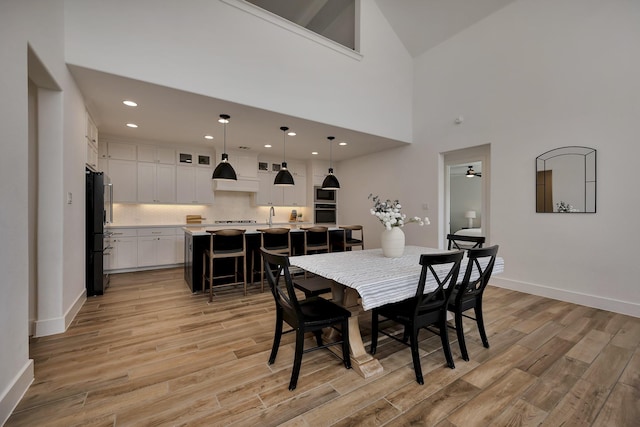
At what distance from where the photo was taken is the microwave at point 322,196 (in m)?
7.27

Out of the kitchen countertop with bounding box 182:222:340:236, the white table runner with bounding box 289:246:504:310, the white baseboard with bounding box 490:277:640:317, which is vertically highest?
the kitchen countertop with bounding box 182:222:340:236

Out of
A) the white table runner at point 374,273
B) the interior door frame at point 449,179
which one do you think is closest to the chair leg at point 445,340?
the white table runner at point 374,273

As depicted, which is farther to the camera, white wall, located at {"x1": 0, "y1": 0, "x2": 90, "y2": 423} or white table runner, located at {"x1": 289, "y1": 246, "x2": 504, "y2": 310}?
white table runner, located at {"x1": 289, "y1": 246, "x2": 504, "y2": 310}

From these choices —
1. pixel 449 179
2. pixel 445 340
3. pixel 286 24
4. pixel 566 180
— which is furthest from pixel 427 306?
pixel 286 24

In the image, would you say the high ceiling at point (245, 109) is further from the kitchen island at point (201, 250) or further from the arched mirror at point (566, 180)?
the arched mirror at point (566, 180)

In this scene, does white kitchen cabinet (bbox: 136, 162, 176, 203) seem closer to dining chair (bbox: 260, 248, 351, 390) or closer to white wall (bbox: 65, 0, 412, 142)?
white wall (bbox: 65, 0, 412, 142)

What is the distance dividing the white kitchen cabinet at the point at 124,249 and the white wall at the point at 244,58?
3.15m

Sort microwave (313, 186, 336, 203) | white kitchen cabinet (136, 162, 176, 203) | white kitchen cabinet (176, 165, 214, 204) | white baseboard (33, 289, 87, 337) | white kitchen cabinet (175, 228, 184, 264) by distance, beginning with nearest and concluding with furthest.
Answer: white baseboard (33, 289, 87, 337)
white kitchen cabinet (136, 162, 176, 203)
white kitchen cabinet (175, 228, 184, 264)
white kitchen cabinet (176, 165, 214, 204)
microwave (313, 186, 336, 203)

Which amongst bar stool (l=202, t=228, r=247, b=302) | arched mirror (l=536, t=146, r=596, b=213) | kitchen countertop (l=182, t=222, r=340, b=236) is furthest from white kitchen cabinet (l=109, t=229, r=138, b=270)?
arched mirror (l=536, t=146, r=596, b=213)

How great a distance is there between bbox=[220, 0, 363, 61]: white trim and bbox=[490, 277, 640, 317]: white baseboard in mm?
4286

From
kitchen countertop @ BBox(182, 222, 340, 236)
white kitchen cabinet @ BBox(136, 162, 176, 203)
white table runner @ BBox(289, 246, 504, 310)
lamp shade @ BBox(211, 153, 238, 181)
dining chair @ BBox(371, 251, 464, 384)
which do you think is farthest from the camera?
white kitchen cabinet @ BBox(136, 162, 176, 203)

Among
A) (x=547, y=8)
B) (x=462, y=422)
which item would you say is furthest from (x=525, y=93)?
(x=462, y=422)

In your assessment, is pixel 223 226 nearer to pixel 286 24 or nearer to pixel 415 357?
pixel 286 24

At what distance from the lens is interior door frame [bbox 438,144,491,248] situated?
4.53 m
